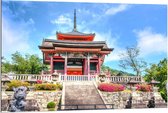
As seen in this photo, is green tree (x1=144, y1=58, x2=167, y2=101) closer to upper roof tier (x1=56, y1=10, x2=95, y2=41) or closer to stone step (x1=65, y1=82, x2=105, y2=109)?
upper roof tier (x1=56, y1=10, x2=95, y2=41)

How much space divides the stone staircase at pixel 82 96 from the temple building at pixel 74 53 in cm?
143

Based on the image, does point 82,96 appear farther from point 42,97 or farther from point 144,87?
point 144,87

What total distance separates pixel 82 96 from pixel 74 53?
10.3 feet

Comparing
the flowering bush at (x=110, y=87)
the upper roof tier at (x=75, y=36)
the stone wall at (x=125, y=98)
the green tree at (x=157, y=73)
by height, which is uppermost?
the upper roof tier at (x=75, y=36)

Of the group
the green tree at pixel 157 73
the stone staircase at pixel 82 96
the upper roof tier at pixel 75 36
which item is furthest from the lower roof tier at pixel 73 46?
the green tree at pixel 157 73

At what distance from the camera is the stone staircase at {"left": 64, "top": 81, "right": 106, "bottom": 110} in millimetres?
10336

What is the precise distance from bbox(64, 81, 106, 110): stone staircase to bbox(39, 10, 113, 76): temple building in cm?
143

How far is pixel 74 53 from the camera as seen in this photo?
45.1 ft

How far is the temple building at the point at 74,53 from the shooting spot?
13461 millimetres

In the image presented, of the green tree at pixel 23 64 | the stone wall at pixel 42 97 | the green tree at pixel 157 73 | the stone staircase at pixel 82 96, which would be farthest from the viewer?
the green tree at pixel 157 73

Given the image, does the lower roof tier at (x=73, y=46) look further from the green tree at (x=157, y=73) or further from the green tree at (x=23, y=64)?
the green tree at (x=157, y=73)

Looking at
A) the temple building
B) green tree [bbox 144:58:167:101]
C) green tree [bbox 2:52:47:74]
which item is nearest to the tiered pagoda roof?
the temple building

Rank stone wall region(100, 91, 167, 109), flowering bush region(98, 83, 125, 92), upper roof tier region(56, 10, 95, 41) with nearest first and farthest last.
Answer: stone wall region(100, 91, 167, 109) < flowering bush region(98, 83, 125, 92) < upper roof tier region(56, 10, 95, 41)

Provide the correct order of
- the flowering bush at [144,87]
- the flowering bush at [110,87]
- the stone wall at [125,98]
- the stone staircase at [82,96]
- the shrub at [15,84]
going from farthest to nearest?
the flowering bush at [144,87], the flowering bush at [110,87], the stone wall at [125,98], the shrub at [15,84], the stone staircase at [82,96]
